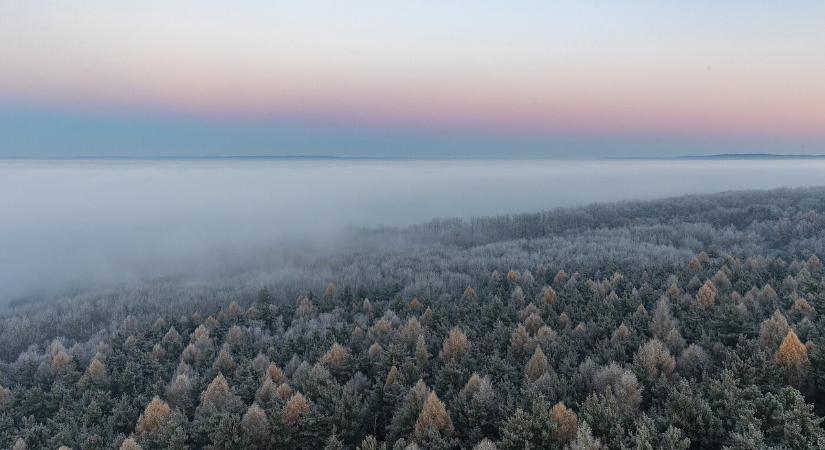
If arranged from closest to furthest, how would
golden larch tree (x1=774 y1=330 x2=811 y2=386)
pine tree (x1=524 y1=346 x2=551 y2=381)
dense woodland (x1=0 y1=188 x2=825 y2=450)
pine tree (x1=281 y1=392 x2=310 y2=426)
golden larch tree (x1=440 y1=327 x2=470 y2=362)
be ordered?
dense woodland (x1=0 y1=188 x2=825 y2=450) → golden larch tree (x1=774 y1=330 x2=811 y2=386) → pine tree (x1=281 y1=392 x2=310 y2=426) → pine tree (x1=524 y1=346 x2=551 y2=381) → golden larch tree (x1=440 y1=327 x2=470 y2=362)

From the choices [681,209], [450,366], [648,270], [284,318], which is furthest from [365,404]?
[681,209]

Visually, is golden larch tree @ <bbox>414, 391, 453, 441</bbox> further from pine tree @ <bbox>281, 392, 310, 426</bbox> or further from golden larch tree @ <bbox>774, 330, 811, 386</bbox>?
golden larch tree @ <bbox>774, 330, 811, 386</bbox>

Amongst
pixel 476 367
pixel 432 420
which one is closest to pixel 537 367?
pixel 476 367

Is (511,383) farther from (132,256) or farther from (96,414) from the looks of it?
(132,256)

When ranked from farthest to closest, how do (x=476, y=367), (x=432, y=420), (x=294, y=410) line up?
(x=476, y=367) → (x=294, y=410) → (x=432, y=420)

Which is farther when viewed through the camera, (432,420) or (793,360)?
(432,420)

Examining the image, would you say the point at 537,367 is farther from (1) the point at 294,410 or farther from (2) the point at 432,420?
(1) the point at 294,410

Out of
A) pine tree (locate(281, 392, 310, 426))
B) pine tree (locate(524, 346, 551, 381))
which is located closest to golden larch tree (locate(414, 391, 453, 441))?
pine tree (locate(524, 346, 551, 381))

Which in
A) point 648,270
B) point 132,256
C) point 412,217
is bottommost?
point 132,256

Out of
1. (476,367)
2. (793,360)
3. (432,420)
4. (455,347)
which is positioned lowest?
(476,367)
